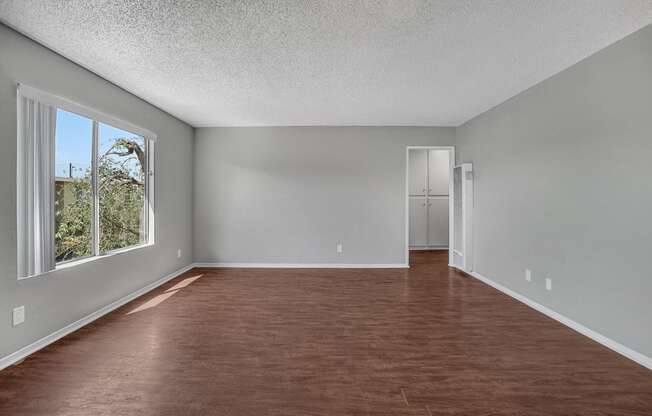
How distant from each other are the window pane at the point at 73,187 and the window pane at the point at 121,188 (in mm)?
177

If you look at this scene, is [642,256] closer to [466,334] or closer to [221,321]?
[466,334]

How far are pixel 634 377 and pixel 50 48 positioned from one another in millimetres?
5126

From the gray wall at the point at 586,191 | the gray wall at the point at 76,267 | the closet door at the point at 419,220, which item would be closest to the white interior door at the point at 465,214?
the gray wall at the point at 586,191

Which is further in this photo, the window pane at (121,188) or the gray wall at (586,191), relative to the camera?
the window pane at (121,188)

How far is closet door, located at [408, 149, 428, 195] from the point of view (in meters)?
7.29

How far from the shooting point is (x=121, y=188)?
3.67 m

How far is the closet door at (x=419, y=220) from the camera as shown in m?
7.30

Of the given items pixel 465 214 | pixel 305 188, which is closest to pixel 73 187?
pixel 305 188

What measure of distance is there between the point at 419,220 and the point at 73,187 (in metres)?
6.46

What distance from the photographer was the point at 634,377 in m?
2.07

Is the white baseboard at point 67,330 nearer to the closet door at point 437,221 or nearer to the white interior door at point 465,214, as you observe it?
the white interior door at point 465,214

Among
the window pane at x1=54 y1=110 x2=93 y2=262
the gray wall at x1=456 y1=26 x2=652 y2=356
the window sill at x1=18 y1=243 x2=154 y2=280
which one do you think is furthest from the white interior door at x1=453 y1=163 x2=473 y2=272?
the window pane at x1=54 y1=110 x2=93 y2=262

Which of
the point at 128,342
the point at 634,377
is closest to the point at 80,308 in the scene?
the point at 128,342

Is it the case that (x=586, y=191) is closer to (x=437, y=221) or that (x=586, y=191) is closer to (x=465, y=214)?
(x=465, y=214)
